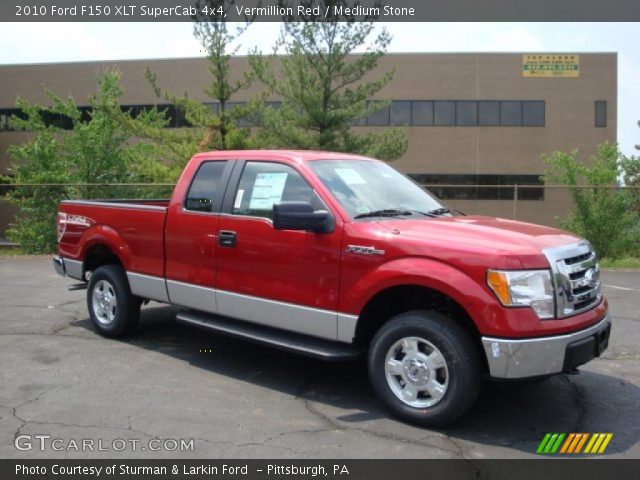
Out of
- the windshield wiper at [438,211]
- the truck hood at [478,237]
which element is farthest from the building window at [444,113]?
the truck hood at [478,237]

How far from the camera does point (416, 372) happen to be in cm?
444

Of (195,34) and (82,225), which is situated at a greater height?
(195,34)

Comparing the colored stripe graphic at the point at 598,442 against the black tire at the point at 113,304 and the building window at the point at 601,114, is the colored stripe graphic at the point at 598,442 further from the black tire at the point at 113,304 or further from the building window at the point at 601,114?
the building window at the point at 601,114

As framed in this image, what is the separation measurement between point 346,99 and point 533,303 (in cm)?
1676

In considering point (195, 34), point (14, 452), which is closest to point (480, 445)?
point (14, 452)

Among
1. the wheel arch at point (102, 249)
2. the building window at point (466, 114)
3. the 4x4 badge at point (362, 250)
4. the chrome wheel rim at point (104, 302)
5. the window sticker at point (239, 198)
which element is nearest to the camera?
the 4x4 badge at point (362, 250)

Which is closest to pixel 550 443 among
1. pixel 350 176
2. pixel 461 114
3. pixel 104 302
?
pixel 350 176

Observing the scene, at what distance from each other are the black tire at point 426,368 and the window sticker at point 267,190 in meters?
1.53

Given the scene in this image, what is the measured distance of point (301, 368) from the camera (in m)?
5.91

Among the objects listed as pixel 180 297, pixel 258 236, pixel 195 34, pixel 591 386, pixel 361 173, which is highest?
pixel 195 34

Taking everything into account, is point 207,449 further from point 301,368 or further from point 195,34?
point 195,34

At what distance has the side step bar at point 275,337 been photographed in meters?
4.79

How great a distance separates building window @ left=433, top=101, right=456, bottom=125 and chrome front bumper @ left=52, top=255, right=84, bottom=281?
99.5 feet
